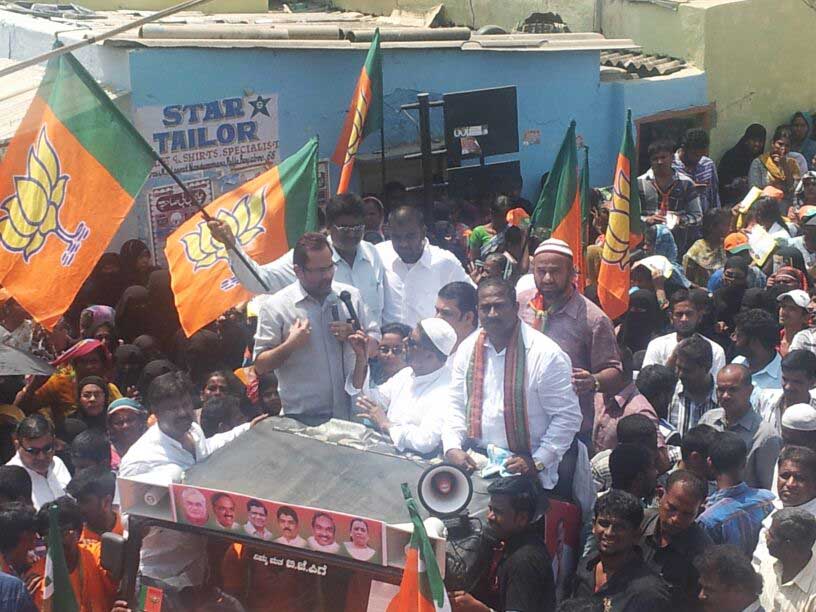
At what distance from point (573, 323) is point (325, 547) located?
218cm

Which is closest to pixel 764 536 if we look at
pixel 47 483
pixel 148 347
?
pixel 47 483

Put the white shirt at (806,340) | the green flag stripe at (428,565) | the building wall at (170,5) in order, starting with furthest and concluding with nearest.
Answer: the building wall at (170,5), the white shirt at (806,340), the green flag stripe at (428,565)

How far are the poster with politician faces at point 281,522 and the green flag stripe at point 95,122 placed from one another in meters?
2.66

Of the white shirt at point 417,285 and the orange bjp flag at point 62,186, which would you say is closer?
the orange bjp flag at point 62,186

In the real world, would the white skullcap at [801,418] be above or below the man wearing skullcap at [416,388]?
below

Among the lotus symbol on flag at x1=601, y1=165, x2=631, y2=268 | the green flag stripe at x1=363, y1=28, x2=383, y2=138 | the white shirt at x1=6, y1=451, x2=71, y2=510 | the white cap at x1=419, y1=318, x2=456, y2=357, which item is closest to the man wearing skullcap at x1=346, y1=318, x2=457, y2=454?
the white cap at x1=419, y1=318, x2=456, y2=357

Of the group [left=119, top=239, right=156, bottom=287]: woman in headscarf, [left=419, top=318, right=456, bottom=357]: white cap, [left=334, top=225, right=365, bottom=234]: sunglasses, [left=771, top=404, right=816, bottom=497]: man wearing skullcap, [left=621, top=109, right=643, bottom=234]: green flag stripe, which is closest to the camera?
[left=419, top=318, right=456, bottom=357]: white cap

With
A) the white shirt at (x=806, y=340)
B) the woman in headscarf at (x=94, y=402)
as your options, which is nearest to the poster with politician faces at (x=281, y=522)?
the woman in headscarf at (x=94, y=402)

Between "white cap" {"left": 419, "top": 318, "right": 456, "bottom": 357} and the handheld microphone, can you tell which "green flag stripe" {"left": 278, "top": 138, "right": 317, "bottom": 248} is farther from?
"white cap" {"left": 419, "top": 318, "right": 456, "bottom": 357}

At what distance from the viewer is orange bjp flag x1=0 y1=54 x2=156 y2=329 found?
23.1ft

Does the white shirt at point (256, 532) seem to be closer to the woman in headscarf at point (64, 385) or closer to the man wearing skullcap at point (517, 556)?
the man wearing skullcap at point (517, 556)

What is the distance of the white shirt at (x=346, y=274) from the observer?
7324 millimetres

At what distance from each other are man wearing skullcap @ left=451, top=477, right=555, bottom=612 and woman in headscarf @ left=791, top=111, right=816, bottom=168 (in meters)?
10.2

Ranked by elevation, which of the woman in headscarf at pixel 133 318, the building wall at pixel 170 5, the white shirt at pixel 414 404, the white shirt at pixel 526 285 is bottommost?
the woman in headscarf at pixel 133 318
